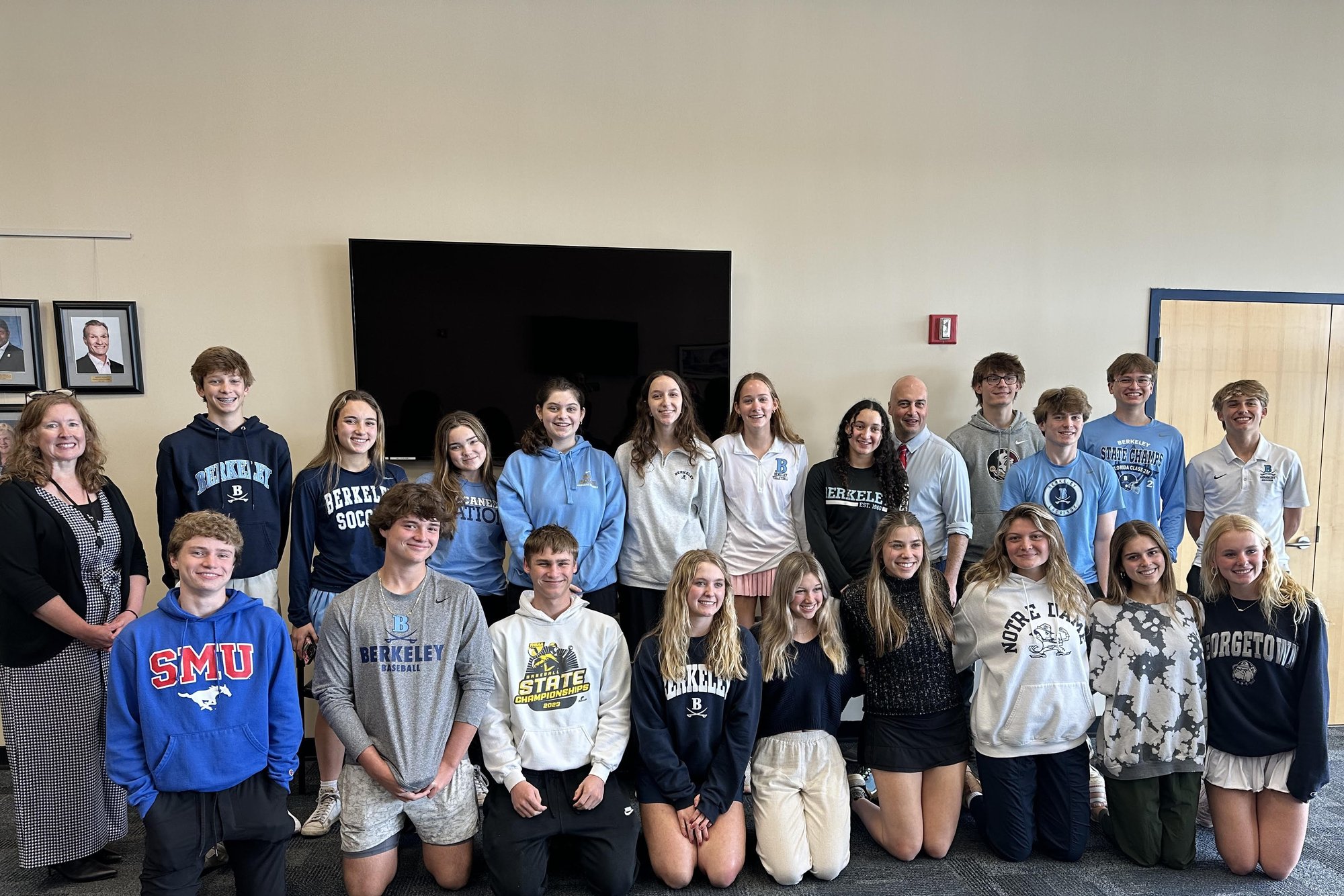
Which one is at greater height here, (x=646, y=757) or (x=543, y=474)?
(x=543, y=474)

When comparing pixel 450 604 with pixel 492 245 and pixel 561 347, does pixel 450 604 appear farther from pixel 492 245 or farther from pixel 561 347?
pixel 492 245

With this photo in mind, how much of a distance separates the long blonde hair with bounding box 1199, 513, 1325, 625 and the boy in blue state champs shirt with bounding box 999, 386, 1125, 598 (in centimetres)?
47

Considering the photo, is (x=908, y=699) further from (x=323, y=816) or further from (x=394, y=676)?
(x=323, y=816)

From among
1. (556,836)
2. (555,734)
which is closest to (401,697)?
(555,734)

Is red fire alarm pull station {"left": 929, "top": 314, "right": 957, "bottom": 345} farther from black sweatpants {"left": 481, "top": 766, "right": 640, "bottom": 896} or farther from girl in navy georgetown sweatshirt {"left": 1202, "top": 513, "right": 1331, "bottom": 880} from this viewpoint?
black sweatpants {"left": 481, "top": 766, "right": 640, "bottom": 896}

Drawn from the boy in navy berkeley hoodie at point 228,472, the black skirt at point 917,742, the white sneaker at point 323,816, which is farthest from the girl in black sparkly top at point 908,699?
the boy in navy berkeley hoodie at point 228,472

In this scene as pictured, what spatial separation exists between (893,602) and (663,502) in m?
0.87

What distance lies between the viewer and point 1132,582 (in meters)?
2.60

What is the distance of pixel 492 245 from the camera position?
3211mm

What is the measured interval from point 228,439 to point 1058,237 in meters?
3.56

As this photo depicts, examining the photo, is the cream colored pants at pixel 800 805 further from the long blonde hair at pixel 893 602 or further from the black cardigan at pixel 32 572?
the black cardigan at pixel 32 572

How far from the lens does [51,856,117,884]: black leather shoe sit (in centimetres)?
240

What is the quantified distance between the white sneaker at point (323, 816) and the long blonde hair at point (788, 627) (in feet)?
4.97

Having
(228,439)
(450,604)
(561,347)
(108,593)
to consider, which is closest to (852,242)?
(561,347)
